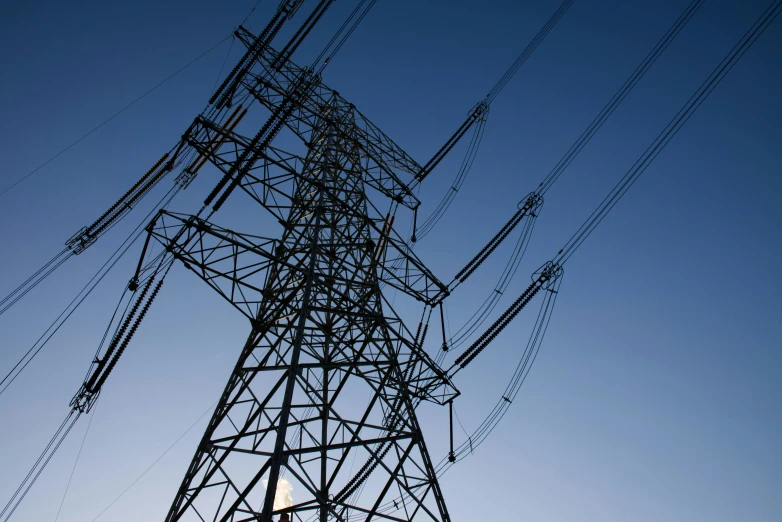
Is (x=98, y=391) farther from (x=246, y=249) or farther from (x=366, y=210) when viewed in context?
(x=366, y=210)

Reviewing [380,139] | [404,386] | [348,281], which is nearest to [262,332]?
[348,281]

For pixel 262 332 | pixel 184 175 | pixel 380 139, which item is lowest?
pixel 262 332

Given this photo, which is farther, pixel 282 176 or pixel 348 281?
pixel 282 176

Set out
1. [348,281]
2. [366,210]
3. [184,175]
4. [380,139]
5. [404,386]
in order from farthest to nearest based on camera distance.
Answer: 1. [380,139]
2. [366,210]
3. [184,175]
4. [348,281]
5. [404,386]

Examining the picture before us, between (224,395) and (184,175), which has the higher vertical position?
(184,175)

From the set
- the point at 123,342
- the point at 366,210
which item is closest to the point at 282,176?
the point at 366,210

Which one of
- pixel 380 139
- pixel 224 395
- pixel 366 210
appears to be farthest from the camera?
pixel 380 139

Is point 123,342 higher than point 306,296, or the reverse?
point 306,296

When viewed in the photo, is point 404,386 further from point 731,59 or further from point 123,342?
point 731,59

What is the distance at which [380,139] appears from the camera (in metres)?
15.7

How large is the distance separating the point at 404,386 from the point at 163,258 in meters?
5.11

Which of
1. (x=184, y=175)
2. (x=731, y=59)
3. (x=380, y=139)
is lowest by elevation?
(x=184, y=175)

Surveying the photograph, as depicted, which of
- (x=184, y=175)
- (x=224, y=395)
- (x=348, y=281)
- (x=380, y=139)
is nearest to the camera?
(x=224, y=395)

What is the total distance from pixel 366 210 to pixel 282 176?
2.14m
